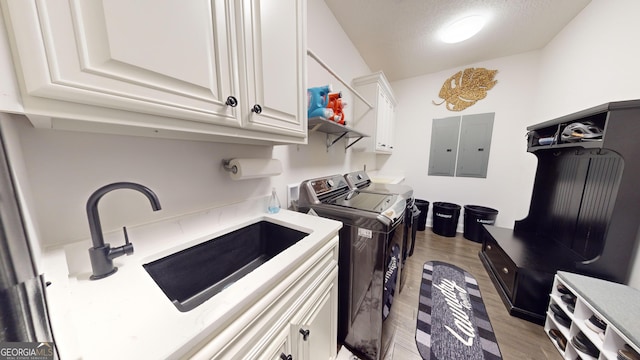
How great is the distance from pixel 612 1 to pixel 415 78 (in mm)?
1904

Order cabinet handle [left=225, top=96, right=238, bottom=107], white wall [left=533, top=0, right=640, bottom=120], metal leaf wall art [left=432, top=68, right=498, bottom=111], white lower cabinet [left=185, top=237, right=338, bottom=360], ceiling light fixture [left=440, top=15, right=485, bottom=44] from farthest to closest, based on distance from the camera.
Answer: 1. metal leaf wall art [left=432, top=68, right=498, bottom=111]
2. ceiling light fixture [left=440, top=15, right=485, bottom=44]
3. white wall [left=533, top=0, right=640, bottom=120]
4. cabinet handle [left=225, top=96, right=238, bottom=107]
5. white lower cabinet [left=185, top=237, right=338, bottom=360]

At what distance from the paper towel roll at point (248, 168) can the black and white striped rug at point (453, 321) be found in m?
1.59

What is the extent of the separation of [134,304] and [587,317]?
2.24 meters

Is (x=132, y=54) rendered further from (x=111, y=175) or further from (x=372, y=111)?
(x=372, y=111)

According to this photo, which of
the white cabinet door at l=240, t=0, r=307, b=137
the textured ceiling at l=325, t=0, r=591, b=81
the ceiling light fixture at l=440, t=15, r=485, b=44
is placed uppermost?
the textured ceiling at l=325, t=0, r=591, b=81

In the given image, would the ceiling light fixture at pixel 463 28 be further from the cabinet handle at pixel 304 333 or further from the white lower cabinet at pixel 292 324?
the cabinet handle at pixel 304 333

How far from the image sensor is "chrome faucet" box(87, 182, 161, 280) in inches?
21.7

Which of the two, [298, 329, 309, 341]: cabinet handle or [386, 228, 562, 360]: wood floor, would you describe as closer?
[298, 329, 309, 341]: cabinet handle

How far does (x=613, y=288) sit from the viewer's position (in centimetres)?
112

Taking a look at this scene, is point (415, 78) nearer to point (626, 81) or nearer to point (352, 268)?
point (626, 81)

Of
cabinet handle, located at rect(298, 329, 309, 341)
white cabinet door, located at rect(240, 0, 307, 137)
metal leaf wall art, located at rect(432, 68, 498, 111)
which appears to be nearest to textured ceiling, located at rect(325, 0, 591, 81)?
metal leaf wall art, located at rect(432, 68, 498, 111)

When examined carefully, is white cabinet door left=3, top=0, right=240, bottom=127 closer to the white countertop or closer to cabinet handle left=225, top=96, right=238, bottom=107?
cabinet handle left=225, top=96, right=238, bottom=107

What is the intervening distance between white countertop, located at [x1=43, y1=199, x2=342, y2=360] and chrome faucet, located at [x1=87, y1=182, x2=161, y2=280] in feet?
0.10

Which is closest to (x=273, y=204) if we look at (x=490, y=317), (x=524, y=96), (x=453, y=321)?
(x=453, y=321)
